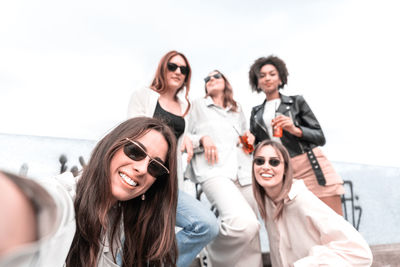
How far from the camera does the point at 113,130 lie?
5.42ft

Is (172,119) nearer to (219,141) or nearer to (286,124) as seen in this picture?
(219,141)

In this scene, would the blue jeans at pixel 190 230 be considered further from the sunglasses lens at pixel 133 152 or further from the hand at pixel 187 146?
the sunglasses lens at pixel 133 152

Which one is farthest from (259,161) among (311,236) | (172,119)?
(172,119)

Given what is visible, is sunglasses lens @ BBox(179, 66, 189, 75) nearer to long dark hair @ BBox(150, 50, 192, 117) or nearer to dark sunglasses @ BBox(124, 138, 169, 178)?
long dark hair @ BBox(150, 50, 192, 117)

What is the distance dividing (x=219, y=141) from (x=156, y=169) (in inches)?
50.1

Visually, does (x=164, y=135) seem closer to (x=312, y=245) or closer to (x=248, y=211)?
(x=248, y=211)

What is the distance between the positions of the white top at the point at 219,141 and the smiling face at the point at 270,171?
222 millimetres

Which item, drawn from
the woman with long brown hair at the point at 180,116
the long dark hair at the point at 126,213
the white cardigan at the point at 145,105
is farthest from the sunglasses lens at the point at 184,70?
the long dark hair at the point at 126,213

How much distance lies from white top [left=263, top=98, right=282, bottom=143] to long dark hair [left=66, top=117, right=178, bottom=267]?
5.09ft

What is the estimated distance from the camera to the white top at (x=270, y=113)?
3.08m

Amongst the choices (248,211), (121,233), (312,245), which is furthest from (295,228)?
(121,233)

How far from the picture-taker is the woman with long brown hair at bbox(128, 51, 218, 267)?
2.11 metres

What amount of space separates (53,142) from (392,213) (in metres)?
5.48

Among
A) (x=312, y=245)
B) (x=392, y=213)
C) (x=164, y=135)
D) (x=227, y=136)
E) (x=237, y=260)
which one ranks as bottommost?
(x=392, y=213)
